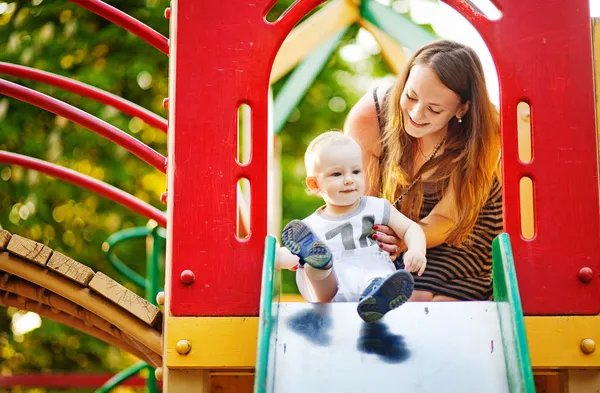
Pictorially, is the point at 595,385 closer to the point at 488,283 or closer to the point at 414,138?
the point at 488,283

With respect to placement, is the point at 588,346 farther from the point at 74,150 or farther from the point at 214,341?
the point at 74,150

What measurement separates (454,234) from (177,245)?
138 cm

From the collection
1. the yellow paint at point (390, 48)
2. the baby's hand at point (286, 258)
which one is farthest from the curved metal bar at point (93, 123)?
the yellow paint at point (390, 48)

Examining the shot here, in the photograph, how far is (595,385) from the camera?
2.91 m

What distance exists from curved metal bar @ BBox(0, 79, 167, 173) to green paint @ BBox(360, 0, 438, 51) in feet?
6.99

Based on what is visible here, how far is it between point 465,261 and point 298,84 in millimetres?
2415

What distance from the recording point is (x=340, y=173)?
3270mm

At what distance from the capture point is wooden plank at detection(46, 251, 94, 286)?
3264 millimetres

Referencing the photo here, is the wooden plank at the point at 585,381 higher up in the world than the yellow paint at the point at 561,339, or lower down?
lower down

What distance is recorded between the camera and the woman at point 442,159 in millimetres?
3676

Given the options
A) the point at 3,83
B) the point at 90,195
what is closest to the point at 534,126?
the point at 3,83

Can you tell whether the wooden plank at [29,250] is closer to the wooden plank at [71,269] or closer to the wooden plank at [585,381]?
Answer: the wooden plank at [71,269]

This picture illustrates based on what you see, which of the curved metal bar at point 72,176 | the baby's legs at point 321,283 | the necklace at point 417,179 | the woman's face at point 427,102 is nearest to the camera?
the baby's legs at point 321,283

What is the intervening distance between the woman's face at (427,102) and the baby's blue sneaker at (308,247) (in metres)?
1.01
